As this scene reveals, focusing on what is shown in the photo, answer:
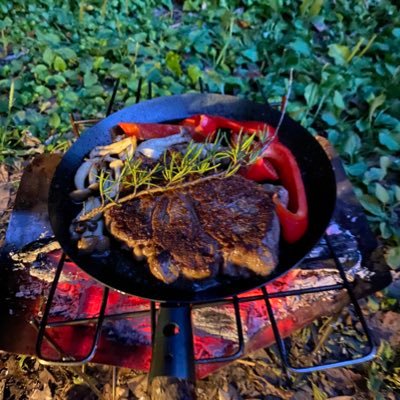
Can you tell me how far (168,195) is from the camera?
7.77ft

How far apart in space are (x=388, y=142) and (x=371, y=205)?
2.77 ft

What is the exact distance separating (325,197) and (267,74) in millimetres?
3022

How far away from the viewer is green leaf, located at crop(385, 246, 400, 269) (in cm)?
343

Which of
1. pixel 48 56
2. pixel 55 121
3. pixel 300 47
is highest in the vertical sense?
pixel 300 47

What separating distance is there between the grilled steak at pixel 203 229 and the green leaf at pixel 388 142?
2.38 meters

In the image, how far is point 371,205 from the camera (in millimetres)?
3787

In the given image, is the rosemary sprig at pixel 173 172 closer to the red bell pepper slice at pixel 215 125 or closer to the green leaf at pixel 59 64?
the red bell pepper slice at pixel 215 125

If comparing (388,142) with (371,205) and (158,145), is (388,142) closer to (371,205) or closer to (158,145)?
(371,205)

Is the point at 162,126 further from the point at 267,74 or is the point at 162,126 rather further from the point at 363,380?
the point at 267,74

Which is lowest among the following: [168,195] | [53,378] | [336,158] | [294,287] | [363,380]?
[53,378]

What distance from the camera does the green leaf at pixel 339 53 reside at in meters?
4.91

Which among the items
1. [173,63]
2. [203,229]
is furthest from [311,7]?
[203,229]

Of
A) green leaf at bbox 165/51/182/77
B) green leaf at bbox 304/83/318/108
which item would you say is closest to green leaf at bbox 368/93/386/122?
green leaf at bbox 304/83/318/108

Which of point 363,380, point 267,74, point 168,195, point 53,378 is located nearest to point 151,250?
point 168,195
